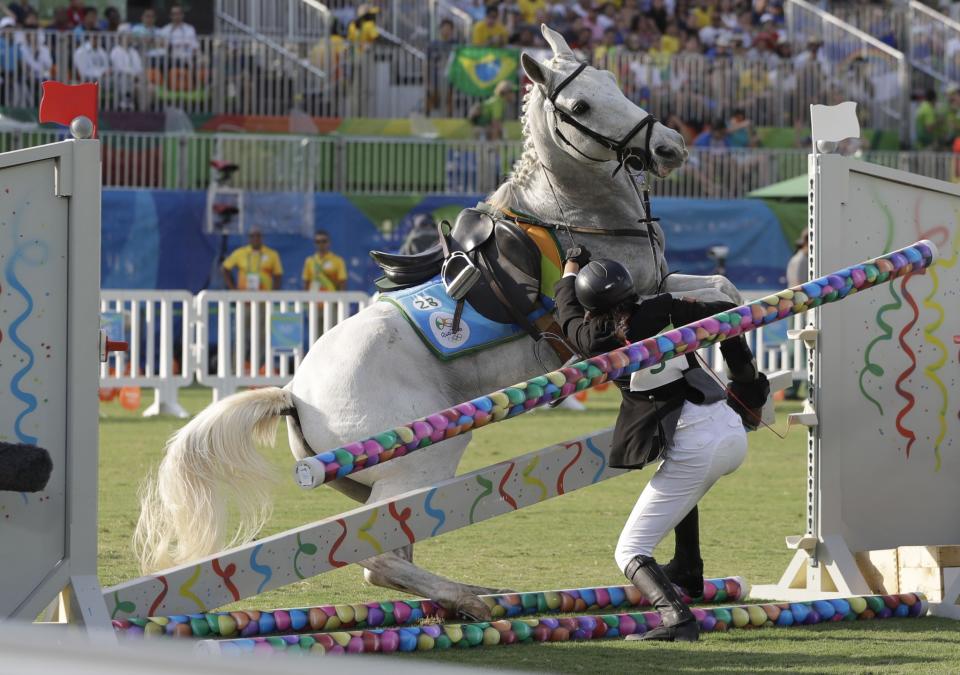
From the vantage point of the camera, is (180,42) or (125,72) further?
(180,42)

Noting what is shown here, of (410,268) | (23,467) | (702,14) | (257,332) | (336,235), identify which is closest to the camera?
(23,467)

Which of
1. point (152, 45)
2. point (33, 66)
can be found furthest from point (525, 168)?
point (152, 45)

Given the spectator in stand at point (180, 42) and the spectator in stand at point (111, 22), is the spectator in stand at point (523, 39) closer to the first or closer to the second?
the spectator in stand at point (180, 42)

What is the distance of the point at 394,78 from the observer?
23031mm

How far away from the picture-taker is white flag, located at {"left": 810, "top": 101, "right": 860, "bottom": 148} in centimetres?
623

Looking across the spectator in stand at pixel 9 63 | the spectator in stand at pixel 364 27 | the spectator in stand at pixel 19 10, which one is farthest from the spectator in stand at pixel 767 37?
the spectator in stand at pixel 9 63

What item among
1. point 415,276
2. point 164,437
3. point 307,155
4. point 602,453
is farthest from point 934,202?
point 307,155

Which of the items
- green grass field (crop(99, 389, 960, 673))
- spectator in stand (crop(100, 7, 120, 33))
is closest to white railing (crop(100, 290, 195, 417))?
green grass field (crop(99, 389, 960, 673))

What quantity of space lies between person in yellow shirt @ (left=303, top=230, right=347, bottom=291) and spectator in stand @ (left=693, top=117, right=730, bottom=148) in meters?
7.14

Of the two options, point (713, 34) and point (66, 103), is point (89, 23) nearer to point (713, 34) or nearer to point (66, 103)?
point (713, 34)

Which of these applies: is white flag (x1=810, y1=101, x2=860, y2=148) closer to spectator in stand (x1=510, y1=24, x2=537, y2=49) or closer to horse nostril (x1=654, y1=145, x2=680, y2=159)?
horse nostril (x1=654, y1=145, x2=680, y2=159)

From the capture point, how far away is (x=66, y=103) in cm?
521

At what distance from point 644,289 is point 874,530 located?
1.37 m

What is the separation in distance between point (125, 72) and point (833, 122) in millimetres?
16162
